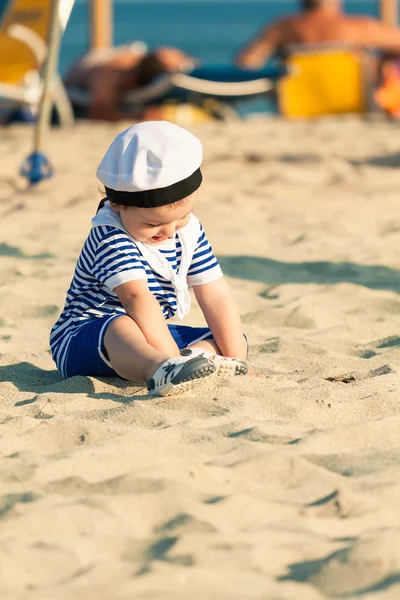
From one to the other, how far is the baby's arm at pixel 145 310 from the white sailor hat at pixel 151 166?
228 millimetres

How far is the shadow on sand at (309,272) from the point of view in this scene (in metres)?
4.08

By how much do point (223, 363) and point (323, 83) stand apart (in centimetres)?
759

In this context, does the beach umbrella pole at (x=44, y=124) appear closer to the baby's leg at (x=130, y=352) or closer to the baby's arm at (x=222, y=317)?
the baby's arm at (x=222, y=317)

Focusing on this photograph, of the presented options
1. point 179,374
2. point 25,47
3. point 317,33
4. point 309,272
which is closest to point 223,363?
point 179,374

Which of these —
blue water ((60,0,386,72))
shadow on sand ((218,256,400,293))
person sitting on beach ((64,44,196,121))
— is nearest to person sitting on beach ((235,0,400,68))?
person sitting on beach ((64,44,196,121))

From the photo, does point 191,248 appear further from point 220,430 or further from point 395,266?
point 395,266

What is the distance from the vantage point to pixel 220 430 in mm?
2387

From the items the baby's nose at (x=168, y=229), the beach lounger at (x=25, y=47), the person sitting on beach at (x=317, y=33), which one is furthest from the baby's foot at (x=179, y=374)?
the person sitting on beach at (x=317, y=33)

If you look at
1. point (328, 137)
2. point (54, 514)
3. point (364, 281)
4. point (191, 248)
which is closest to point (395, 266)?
point (364, 281)

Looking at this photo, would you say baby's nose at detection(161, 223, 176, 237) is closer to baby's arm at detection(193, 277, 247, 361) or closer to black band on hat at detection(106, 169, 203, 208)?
black band on hat at detection(106, 169, 203, 208)

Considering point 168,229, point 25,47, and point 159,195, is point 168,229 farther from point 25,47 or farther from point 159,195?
point 25,47

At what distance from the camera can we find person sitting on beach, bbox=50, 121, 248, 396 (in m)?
2.66

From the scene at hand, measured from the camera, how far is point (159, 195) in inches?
105

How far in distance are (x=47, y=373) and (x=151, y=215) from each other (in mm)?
661
